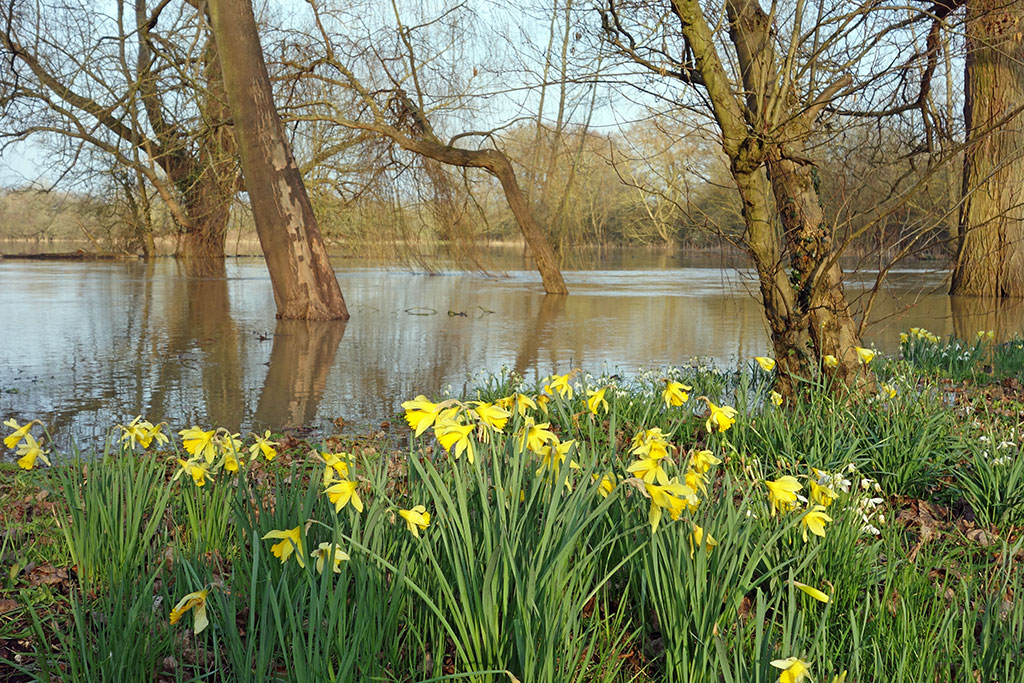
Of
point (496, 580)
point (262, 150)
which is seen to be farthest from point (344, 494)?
point (262, 150)

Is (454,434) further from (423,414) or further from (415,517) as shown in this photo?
(415,517)

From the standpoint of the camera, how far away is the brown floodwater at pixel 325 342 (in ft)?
18.2

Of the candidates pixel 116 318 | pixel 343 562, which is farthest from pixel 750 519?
pixel 116 318

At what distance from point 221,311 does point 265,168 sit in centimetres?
270

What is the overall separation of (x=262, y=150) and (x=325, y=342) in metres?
2.61

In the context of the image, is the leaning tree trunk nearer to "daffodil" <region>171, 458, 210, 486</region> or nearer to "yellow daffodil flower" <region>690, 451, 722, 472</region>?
"yellow daffodil flower" <region>690, 451, 722, 472</region>

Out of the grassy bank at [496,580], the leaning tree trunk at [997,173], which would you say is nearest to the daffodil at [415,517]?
the grassy bank at [496,580]

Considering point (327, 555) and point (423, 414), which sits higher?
point (423, 414)

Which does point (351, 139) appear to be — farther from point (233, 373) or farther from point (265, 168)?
point (233, 373)

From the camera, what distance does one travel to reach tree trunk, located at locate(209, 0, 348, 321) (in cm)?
980

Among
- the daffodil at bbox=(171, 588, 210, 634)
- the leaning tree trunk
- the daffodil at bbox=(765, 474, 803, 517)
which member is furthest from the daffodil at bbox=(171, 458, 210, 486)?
the leaning tree trunk

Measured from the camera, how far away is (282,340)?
8.82m

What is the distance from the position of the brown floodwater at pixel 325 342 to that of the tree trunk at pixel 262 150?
96cm

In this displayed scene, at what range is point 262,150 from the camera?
9828mm
